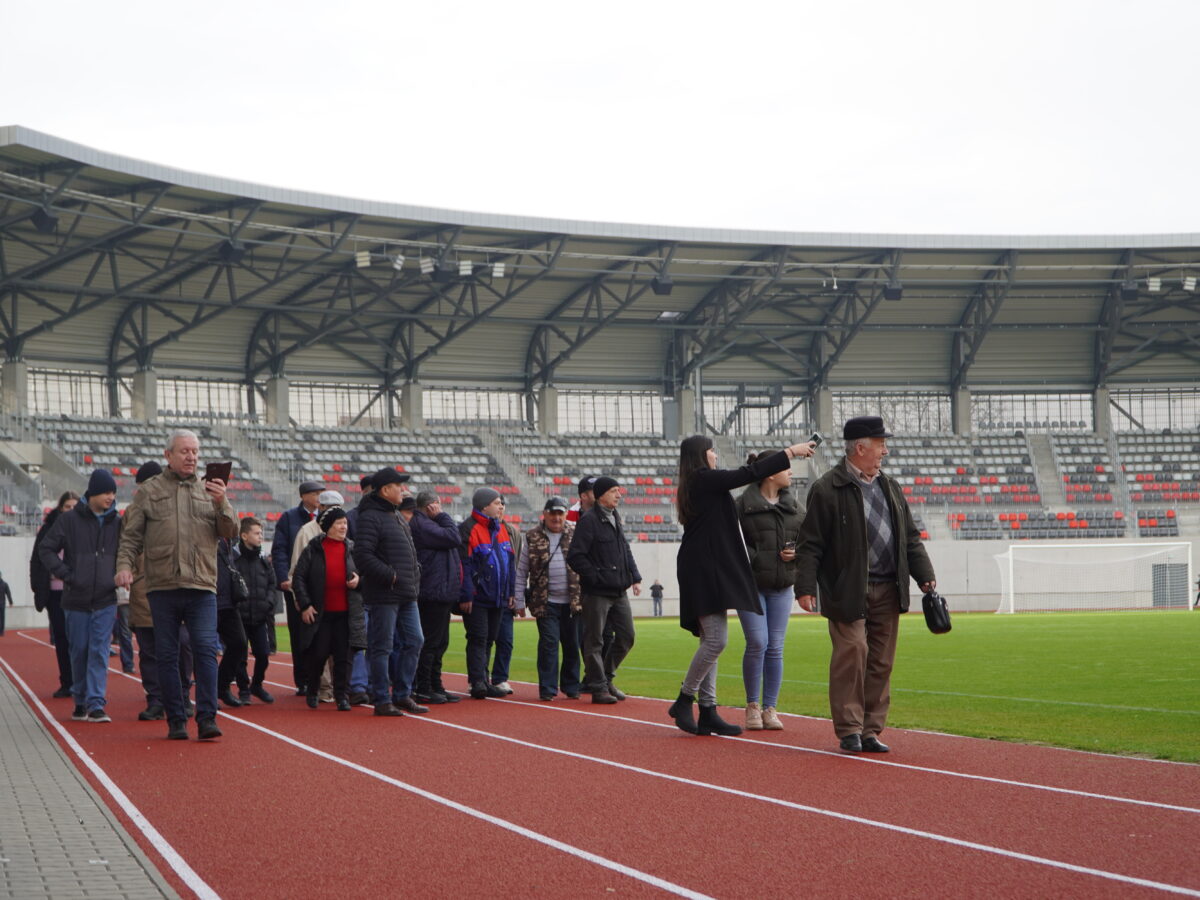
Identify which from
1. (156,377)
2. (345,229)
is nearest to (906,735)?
(345,229)

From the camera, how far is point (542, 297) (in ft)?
159

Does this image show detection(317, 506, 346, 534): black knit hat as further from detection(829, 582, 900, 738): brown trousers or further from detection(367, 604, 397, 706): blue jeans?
detection(829, 582, 900, 738): brown trousers

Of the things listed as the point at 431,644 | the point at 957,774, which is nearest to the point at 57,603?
the point at 431,644

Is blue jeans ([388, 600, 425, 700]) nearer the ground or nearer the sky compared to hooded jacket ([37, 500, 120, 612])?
nearer the ground

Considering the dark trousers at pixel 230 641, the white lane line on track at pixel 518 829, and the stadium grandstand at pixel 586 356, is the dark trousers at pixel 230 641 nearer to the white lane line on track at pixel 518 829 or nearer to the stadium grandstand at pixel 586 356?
the white lane line on track at pixel 518 829

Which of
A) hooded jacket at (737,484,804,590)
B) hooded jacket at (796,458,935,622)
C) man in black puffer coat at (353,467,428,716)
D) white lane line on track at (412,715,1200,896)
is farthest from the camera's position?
man in black puffer coat at (353,467,428,716)

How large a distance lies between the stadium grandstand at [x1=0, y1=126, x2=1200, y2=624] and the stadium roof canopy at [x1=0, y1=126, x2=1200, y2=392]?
0.11m

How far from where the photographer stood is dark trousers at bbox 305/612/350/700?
1208 centimetres

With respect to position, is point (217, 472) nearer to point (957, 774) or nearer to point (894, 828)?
point (957, 774)

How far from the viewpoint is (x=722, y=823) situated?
6.28m

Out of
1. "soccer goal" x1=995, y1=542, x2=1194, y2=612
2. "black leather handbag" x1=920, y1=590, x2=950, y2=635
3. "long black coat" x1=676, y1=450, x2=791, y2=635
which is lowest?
"soccer goal" x1=995, y1=542, x2=1194, y2=612

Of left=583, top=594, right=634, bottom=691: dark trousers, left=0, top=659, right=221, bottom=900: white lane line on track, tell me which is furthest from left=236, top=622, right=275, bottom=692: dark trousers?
left=583, top=594, right=634, bottom=691: dark trousers

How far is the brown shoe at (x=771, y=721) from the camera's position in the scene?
32.3ft

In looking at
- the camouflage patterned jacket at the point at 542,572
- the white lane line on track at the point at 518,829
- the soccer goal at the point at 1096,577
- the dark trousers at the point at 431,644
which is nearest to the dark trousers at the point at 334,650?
the dark trousers at the point at 431,644
